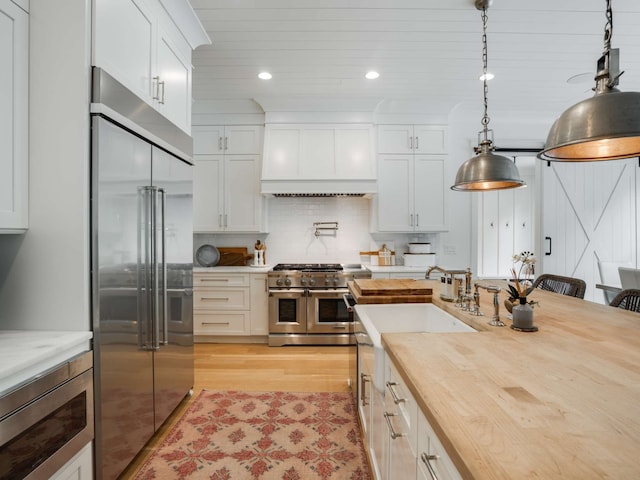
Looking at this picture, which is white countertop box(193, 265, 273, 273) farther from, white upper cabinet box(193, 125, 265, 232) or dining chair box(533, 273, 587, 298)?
dining chair box(533, 273, 587, 298)

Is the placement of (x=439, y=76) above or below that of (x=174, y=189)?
above

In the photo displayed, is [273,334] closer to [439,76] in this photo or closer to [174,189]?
[174,189]

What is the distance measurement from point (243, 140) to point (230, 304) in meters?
1.91

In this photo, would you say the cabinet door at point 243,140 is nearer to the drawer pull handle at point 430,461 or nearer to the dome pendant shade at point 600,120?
the dome pendant shade at point 600,120

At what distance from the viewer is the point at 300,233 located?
460 centimetres

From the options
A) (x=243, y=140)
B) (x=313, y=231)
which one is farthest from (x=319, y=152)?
(x=313, y=231)

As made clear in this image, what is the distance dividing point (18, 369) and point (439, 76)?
3.74 meters

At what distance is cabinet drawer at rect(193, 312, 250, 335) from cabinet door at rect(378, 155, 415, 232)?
192 cm

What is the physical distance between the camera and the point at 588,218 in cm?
472

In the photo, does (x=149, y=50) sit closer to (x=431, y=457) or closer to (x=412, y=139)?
(x=431, y=457)

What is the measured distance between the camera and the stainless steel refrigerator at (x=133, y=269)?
1.61 metres

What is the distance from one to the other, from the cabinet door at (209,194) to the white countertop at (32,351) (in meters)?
2.71

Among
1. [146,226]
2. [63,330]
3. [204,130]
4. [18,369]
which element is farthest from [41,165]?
[204,130]

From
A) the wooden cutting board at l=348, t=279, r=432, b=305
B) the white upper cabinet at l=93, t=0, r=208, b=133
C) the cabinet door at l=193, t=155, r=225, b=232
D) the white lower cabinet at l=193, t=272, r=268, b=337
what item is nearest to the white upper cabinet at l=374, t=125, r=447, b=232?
the white lower cabinet at l=193, t=272, r=268, b=337
